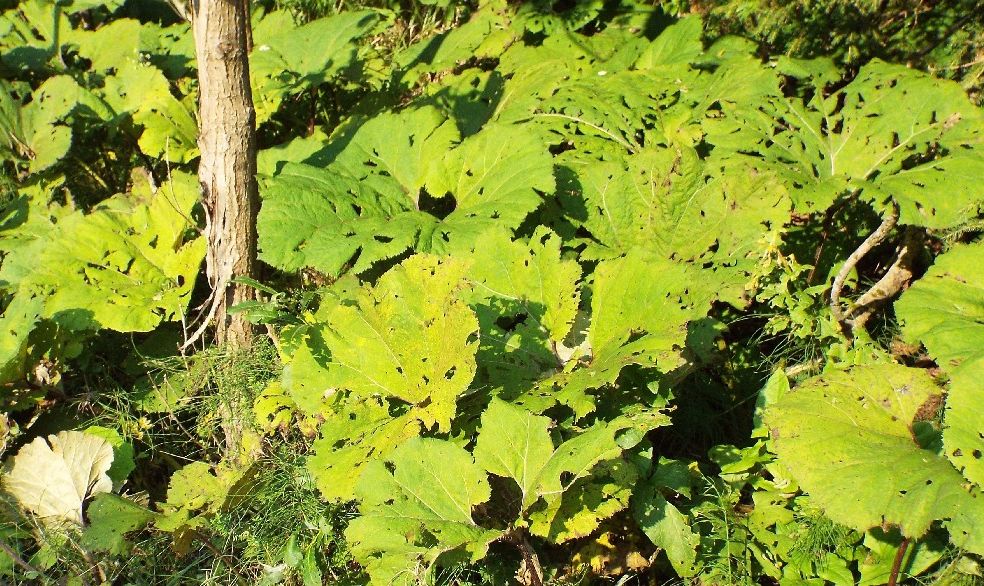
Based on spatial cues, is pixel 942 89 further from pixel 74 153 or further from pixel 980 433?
pixel 74 153

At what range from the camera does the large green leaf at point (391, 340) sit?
8.79ft

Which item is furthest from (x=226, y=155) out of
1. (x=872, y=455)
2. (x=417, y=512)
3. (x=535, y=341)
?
(x=872, y=455)

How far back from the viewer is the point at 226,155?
10.6 ft

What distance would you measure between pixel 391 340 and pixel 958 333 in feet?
5.86

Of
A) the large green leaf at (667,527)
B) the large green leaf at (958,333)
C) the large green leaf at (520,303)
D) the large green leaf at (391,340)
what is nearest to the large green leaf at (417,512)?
the large green leaf at (391,340)

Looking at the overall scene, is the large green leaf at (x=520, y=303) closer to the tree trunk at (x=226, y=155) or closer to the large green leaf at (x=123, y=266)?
the tree trunk at (x=226, y=155)

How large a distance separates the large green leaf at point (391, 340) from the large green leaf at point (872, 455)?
1.06 m

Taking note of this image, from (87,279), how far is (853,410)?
310 centimetres

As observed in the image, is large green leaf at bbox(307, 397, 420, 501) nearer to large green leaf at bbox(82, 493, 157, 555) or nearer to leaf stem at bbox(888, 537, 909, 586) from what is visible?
large green leaf at bbox(82, 493, 157, 555)

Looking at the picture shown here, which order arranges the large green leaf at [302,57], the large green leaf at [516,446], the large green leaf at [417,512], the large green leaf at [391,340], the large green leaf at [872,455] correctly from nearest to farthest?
the large green leaf at [872,455] < the large green leaf at [417,512] < the large green leaf at [516,446] < the large green leaf at [391,340] < the large green leaf at [302,57]

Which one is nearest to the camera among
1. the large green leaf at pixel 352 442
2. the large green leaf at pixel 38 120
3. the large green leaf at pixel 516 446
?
the large green leaf at pixel 516 446

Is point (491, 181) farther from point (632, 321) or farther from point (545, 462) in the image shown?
point (545, 462)

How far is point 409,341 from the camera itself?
271 cm

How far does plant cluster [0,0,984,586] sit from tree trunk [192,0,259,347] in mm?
127
